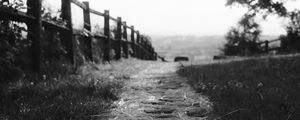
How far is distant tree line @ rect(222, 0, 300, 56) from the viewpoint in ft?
44.5

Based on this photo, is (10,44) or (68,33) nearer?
(10,44)

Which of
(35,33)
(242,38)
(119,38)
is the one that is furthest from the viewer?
(242,38)

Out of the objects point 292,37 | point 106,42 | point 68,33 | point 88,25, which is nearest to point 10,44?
point 68,33

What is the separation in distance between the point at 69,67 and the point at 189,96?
8.73 feet

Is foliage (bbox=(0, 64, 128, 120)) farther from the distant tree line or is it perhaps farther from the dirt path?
the distant tree line

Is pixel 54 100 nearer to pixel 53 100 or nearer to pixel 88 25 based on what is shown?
→ pixel 53 100

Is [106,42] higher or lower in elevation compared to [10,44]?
higher

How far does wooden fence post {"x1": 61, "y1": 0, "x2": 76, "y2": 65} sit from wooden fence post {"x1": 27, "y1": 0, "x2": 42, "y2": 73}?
1570mm

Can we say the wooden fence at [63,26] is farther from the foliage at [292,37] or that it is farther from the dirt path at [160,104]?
the foliage at [292,37]

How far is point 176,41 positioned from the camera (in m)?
126

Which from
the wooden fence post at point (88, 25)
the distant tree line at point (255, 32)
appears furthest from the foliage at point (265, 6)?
the wooden fence post at point (88, 25)

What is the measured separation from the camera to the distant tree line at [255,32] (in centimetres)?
1358

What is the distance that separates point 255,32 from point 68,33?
18.8 metres

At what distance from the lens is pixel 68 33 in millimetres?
6945
